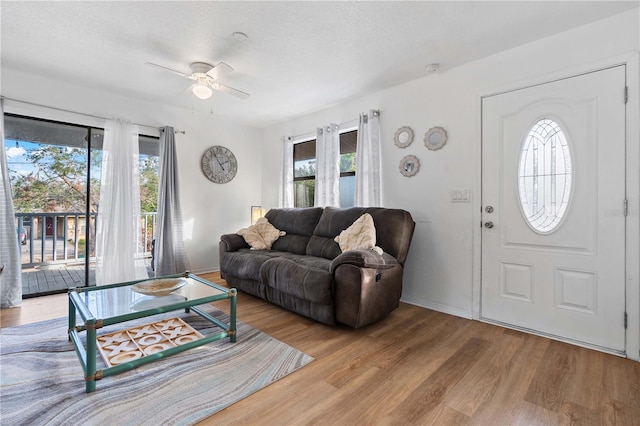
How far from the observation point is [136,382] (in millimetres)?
1648

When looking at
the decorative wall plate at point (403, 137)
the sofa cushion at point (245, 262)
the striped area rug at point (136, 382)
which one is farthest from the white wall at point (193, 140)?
the decorative wall plate at point (403, 137)

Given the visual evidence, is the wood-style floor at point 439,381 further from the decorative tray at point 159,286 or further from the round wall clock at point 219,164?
the round wall clock at point 219,164

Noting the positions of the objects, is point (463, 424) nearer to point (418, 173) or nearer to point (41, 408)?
point (41, 408)

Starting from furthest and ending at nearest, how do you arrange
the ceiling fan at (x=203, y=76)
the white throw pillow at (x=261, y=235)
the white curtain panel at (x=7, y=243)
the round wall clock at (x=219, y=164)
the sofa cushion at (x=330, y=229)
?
1. the round wall clock at (x=219, y=164)
2. the white throw pillow at (x=261, y=235)
3. the sofa cushion at (x=330, y=229)
4. the white curtain panel at (x=7, y=243)
5. the ceiling fan at (x=203, y=76)

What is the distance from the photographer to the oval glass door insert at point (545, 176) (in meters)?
2.29

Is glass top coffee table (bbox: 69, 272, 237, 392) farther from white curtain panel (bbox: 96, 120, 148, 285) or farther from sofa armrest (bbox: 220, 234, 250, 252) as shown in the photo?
white curtain panel (bbox: 96, 120, 148, 285)

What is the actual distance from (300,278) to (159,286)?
1103mm

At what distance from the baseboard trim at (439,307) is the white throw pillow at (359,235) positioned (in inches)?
34.7

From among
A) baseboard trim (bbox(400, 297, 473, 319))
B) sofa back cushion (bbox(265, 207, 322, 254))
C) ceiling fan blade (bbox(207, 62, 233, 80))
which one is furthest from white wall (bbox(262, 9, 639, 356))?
ceiling fan blade (bbox(207, 62, 233, 80))

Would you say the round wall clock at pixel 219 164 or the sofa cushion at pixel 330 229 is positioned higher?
the round wall clock at pixel 219 164

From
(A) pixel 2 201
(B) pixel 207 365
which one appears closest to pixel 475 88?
(B) pixel 207 365

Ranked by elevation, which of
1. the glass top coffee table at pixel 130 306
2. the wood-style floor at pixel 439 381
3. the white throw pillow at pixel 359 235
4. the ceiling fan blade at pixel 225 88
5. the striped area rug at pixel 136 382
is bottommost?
the wood-style floor at pixel 439 381

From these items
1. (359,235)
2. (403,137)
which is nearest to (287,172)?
(403,137)

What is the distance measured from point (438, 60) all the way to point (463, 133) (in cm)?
73
